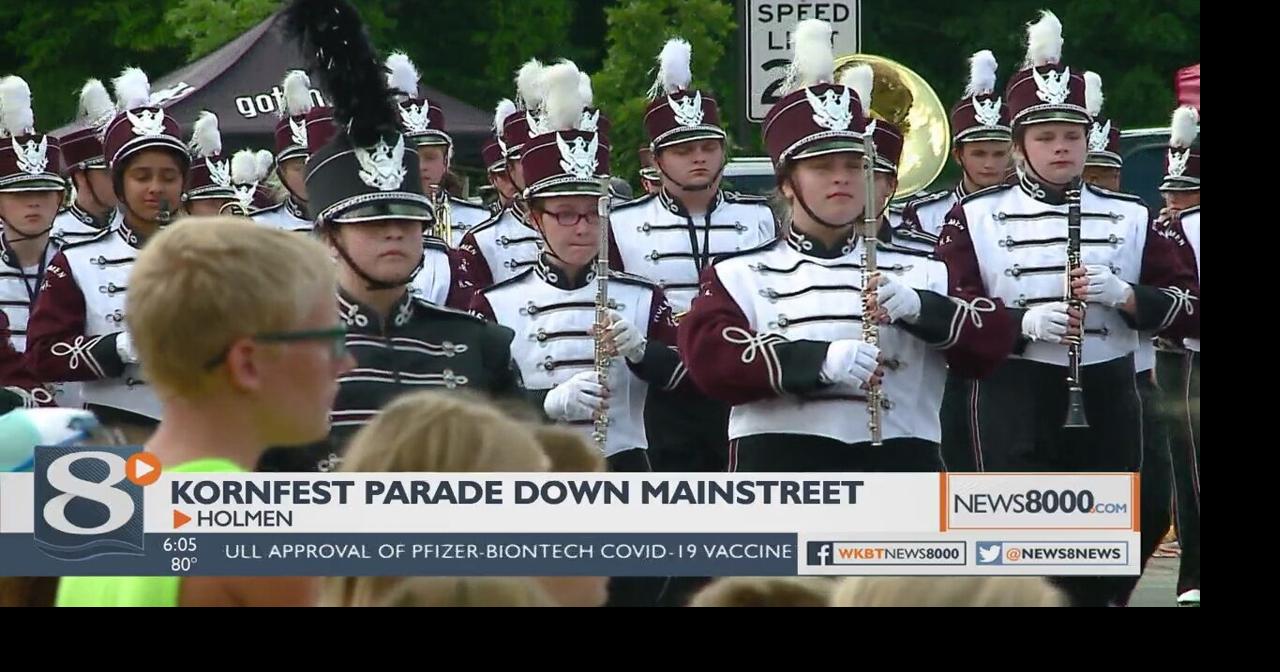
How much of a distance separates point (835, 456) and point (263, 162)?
1499 millimetres

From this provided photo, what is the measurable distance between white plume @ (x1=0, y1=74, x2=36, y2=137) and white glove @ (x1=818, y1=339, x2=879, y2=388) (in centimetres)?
195

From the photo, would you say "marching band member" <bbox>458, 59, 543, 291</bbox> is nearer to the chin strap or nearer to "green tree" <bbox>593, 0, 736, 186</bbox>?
"green tree" <bbox>593, 0, 736, 186</bbox>

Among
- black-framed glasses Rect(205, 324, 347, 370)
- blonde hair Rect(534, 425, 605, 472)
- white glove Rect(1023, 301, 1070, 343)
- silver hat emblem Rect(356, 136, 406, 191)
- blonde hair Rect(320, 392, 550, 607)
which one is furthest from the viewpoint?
white glove Rect(1023, 301, 1070, 343)

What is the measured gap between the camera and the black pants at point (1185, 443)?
584 cm

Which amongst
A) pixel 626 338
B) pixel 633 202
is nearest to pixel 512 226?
pixel 633 202

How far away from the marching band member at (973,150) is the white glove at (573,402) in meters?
0.83

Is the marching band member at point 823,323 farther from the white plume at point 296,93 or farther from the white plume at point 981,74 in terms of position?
the white plume at point 296,93

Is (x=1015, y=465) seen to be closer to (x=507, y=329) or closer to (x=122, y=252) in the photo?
(x=507, y=329)

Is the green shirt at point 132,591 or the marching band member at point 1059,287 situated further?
the marching band member at point 1059,287

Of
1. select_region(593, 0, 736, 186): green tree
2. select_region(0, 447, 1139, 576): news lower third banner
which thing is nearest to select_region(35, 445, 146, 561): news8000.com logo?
select_region(0, 447, 1139, 576): news lower third banner

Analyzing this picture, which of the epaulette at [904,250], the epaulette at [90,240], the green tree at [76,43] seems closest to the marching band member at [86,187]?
the epaulette at [90,240]

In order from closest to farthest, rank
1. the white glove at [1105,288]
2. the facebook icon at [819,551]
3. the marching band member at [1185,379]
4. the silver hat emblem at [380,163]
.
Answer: the facebook icon at [819,551], the silver hat emblem at [380,163], the marching band member at [1185,379], the white glove at [1105,288]

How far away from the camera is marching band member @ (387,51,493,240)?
18.8 feet

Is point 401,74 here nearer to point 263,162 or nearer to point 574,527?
point 263,162
